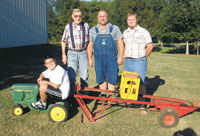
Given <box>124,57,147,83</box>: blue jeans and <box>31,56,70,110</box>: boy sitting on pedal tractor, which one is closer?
<box>31,56,70,110</box>: boy sitting on pedal tractor

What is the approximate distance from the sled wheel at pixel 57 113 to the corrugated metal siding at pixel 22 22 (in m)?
12.8

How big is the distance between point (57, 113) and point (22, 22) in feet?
52.5

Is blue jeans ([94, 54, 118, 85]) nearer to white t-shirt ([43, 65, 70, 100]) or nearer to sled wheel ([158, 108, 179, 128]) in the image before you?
white t-shirt ([43, 65, 70, 100])

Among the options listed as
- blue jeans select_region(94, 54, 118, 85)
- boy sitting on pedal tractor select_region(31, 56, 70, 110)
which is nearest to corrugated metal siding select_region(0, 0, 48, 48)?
boy sitting on pedal tractor select_region(31, 56, 70, 110)

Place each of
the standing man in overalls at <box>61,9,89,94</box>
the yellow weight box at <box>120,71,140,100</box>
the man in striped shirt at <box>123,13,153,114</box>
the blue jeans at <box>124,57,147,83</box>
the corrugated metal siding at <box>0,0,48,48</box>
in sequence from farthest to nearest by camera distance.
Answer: the corrugated metal siding at <box>0,0,48,48</box>, the standing man in overalls at <box>61,9,89,94</box>, the blue jeans at <box>124,57,147,83</box>, the man in striped shirt at <box>123,13,153,114</box>, the yellow weight box at <box>120,71,140,100</box>

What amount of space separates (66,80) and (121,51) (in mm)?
1522

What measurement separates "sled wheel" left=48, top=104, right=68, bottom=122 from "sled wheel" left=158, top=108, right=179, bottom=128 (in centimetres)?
207

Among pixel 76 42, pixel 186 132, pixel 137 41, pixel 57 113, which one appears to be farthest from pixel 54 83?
pixel 186 132

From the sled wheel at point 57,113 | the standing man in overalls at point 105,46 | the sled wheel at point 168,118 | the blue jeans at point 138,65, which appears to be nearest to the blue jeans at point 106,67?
the standing man in overalls at point 105,46

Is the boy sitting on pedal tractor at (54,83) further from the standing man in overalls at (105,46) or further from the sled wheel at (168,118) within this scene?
the sled wheel at (168,118)

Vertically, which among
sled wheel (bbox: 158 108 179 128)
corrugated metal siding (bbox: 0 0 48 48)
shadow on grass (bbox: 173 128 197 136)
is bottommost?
shadow on grass (bbox: 173 128 197 136)

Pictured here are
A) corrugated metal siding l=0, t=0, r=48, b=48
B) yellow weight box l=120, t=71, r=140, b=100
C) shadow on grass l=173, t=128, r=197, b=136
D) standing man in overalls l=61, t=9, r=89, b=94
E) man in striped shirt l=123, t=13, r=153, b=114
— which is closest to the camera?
shadow on grass l=173, t=128, r=197, b=136

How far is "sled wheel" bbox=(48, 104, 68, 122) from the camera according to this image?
426cm

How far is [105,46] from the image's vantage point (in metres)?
4.65
